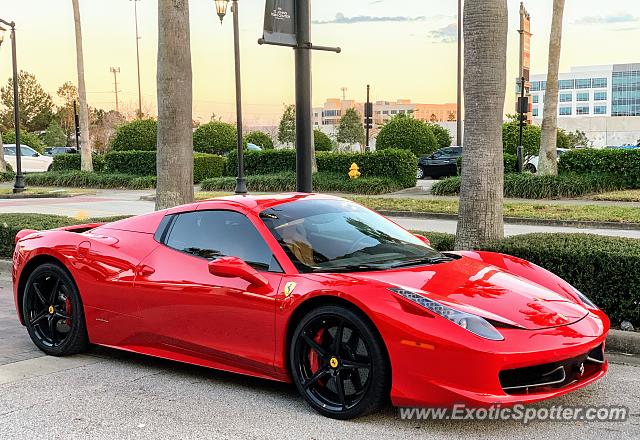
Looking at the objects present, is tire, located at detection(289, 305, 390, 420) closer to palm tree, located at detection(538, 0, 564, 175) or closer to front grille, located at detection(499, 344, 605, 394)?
front grille, located at detection(499, 344, 605, 394)

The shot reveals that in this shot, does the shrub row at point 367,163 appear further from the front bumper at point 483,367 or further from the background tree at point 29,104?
the background tree at point 29,104

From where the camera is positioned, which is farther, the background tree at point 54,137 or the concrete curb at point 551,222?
the background tree at point 54,137

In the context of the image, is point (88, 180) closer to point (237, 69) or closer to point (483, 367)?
point (237, 69)

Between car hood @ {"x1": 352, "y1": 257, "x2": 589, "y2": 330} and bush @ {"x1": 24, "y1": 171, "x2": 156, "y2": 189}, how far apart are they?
2745 centimetres

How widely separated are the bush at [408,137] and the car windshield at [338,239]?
2932cm

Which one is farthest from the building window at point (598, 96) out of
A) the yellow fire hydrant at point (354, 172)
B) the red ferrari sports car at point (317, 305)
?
the red ferrari sports car at point (317, 305)

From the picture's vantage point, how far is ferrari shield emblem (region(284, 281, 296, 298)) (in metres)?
4.98

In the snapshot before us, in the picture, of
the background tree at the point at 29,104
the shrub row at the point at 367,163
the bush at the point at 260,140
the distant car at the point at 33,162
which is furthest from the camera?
the background tree at the point at 29,104

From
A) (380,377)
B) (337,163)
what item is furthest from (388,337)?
(337,163)

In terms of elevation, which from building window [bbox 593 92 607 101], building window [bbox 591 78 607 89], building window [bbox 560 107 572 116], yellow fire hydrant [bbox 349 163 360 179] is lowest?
yellow fire hydrant [bbox 349 163 360 179]

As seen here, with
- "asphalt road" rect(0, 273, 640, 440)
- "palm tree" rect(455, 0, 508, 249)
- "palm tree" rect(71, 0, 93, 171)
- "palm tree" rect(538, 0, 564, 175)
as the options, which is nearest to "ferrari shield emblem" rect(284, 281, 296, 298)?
"asphalt road" rect(0, 273, 640, 440)

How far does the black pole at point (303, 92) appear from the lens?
858cm

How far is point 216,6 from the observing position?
23906mm

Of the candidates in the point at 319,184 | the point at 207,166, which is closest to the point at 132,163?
the point at 207,166
